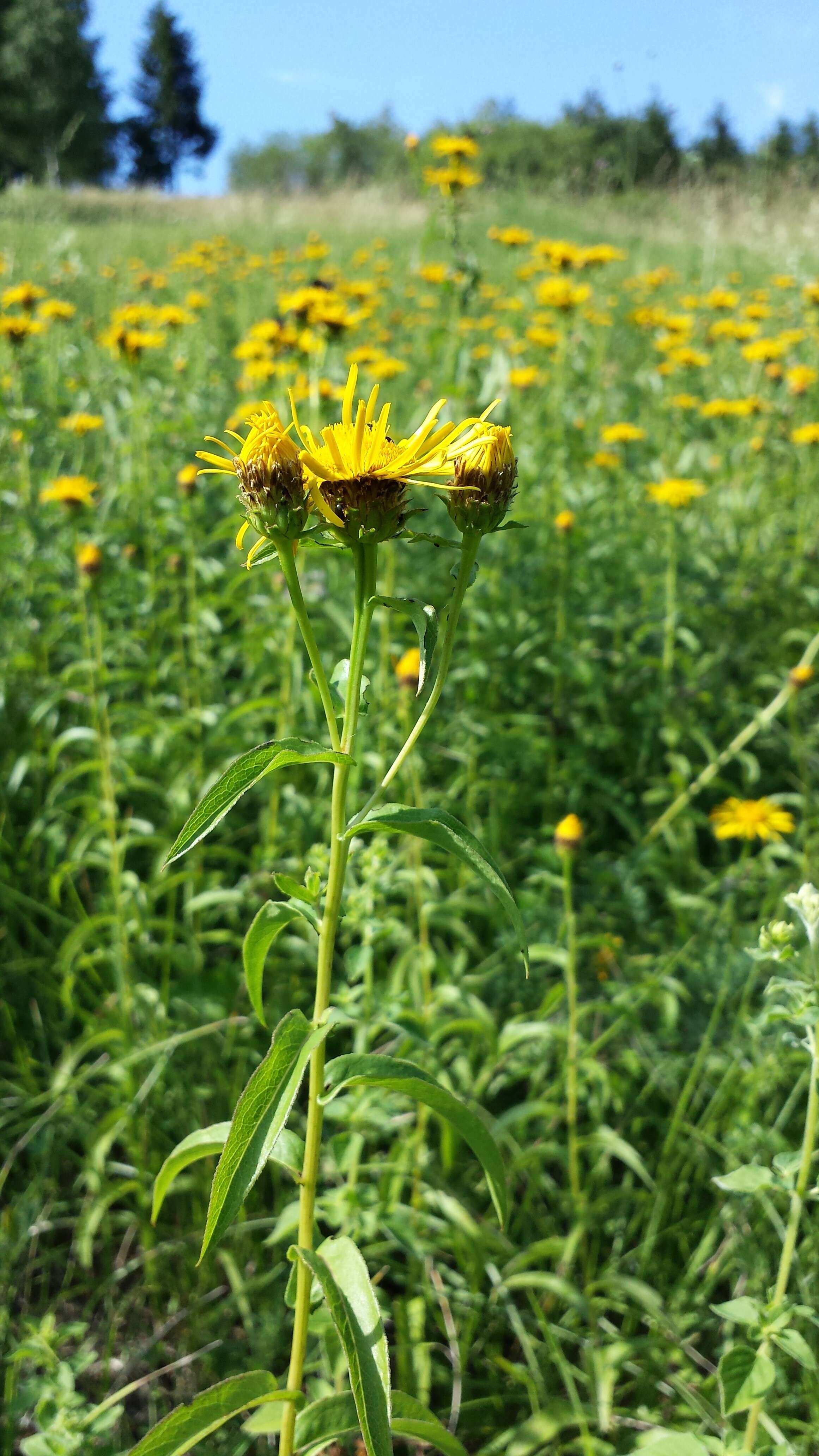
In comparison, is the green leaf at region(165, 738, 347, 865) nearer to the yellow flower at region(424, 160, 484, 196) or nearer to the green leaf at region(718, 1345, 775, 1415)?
the green leaf at region(718, 1345, 775, 1415)

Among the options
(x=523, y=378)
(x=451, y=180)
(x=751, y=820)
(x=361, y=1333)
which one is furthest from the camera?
(x=523, y=378)

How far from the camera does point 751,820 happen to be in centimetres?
204

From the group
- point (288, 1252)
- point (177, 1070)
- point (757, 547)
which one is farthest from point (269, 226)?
point (288, 1252)

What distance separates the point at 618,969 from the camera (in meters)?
1.99

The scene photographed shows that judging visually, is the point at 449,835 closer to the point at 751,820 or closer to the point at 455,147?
the point at 751,820

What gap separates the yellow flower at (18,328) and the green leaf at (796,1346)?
2.82 meters

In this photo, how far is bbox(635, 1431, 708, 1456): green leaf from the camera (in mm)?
861

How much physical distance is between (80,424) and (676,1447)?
9.27ft

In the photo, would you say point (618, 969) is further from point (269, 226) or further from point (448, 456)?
point (269, 226)

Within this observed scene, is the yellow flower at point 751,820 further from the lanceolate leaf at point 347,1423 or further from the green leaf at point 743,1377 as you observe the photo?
the lanceolate leaf at point 347,1423

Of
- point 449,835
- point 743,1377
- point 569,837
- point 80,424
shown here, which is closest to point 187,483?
point 80,424

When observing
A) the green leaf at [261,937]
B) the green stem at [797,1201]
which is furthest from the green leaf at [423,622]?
the green stem at [797,1201]

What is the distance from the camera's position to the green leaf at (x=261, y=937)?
0.79 meters

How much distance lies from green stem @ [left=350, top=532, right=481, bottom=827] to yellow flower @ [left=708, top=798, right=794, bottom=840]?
1332 millimetres
